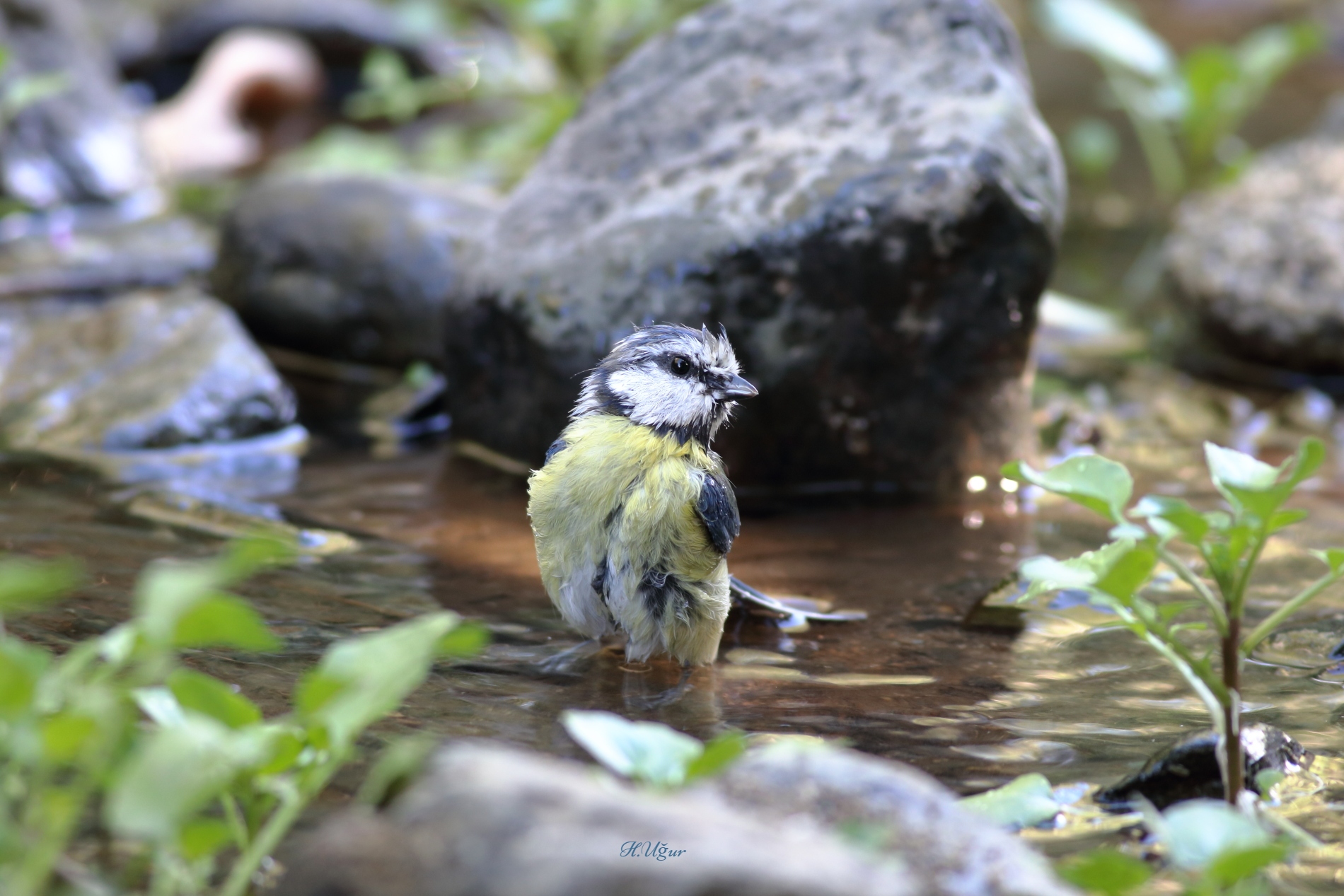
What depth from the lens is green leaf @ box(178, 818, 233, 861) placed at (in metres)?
2.05

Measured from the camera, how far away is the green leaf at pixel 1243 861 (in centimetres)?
202

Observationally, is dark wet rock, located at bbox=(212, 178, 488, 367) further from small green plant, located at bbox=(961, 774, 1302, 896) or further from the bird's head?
small green plant, located at bbox=(961, 774, 1302, 896)

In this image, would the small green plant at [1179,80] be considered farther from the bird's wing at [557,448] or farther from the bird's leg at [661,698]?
the bird's leg at [661,698]

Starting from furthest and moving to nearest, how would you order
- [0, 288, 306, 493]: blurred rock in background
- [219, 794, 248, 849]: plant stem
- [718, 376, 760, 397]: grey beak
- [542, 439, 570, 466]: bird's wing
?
[0, 288, 306, 493]: blurred rock in background, [718, 376, 760, 397]: grey beak, [542, 439, 570, 466]: bird's wing, [219, 794, 248, 849]: plant stem

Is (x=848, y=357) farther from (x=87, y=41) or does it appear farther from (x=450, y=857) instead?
(x=87, y=41)

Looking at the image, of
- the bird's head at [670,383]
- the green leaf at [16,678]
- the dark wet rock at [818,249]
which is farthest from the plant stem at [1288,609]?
the dark wet rock at [818,249]

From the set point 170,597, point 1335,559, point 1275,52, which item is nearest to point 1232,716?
point 1335,559

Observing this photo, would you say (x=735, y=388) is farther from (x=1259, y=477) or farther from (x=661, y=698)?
(x=1259, y=477)

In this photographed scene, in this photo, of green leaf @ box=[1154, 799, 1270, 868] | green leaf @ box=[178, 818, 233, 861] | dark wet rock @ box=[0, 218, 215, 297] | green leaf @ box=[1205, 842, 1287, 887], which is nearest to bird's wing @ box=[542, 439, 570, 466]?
green leaf @ box=[178, 818, 233, 861]

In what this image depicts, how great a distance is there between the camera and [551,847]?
5.77ft

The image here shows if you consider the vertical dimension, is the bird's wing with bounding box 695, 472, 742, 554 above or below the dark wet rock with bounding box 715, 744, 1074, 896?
below

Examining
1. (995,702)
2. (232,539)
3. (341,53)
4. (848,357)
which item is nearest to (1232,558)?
(995,702)

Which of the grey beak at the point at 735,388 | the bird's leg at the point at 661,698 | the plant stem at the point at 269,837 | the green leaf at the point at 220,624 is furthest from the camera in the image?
the grey beak at the point at 735,388

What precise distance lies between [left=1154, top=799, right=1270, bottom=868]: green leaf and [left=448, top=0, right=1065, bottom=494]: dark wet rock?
3.29 metres
